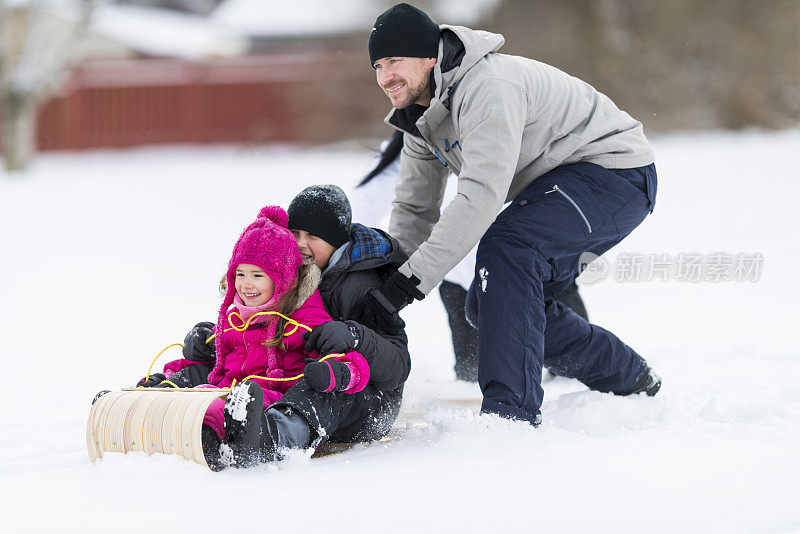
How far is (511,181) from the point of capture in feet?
8.79

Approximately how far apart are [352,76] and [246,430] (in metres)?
13.0

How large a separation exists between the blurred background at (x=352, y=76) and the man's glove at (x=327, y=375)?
956 cm

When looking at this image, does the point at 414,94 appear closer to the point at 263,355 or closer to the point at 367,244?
the point at 367,244

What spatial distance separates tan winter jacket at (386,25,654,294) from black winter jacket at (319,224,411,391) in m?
0.19

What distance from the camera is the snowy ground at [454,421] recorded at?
1.95 m

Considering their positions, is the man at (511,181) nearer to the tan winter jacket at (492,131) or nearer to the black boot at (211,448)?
the tan winter jacket at (492,131)

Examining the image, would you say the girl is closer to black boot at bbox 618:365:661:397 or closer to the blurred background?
black boot at bbox 618:365:661:397

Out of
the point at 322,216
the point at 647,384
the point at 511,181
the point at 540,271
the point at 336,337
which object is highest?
the point at 511,181

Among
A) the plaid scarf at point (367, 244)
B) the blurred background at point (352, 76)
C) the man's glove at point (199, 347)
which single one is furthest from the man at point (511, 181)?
the blurred background at point (352, 76)

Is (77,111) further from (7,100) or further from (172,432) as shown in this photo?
(172,432)

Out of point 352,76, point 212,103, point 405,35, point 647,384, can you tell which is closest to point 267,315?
point 405,35

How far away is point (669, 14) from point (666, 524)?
13.8 meters

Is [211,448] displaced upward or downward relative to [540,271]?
downward

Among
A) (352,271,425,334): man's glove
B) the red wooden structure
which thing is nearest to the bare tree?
the red wooden structure
